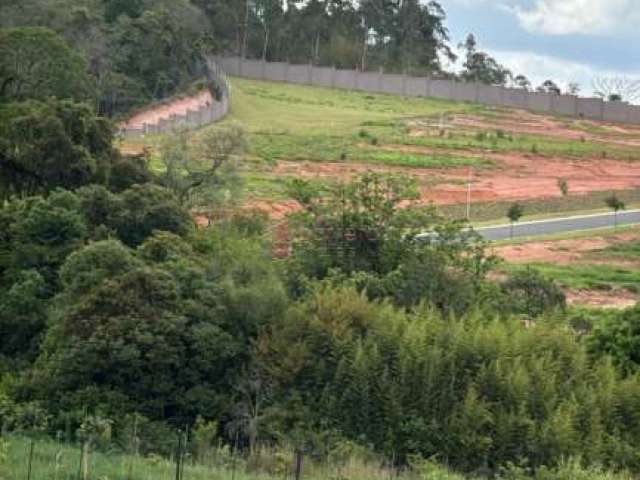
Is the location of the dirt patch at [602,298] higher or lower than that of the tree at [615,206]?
lower

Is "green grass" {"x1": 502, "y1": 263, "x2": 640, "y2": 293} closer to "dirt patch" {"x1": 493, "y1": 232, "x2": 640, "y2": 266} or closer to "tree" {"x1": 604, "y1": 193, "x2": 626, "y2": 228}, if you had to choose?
"dirt patch" {"x1": 493, "y1": 232, "x2": 640, "y2": 266}

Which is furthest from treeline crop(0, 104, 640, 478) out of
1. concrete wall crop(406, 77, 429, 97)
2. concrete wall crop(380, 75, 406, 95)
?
concrete wall crop(380, 75, 406, 95)

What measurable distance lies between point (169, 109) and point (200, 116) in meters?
2.66

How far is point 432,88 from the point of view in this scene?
108438mm

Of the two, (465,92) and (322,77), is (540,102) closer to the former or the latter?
(465,92)

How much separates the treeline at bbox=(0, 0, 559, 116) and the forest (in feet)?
30.8

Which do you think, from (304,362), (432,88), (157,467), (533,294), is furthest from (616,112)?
(157,467)

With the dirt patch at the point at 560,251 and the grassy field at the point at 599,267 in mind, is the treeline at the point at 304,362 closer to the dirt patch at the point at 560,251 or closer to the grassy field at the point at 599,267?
the grassy field at the point at 599,267

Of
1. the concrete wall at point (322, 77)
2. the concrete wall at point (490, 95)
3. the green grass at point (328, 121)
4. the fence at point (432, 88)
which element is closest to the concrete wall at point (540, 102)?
the fence at point (432, 88)

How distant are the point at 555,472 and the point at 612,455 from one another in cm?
225

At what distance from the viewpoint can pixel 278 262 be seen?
1167 inches

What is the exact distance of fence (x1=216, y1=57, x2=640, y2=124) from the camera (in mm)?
103062

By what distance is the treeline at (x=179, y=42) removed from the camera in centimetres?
4469

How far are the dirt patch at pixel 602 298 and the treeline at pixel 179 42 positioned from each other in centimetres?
2013
